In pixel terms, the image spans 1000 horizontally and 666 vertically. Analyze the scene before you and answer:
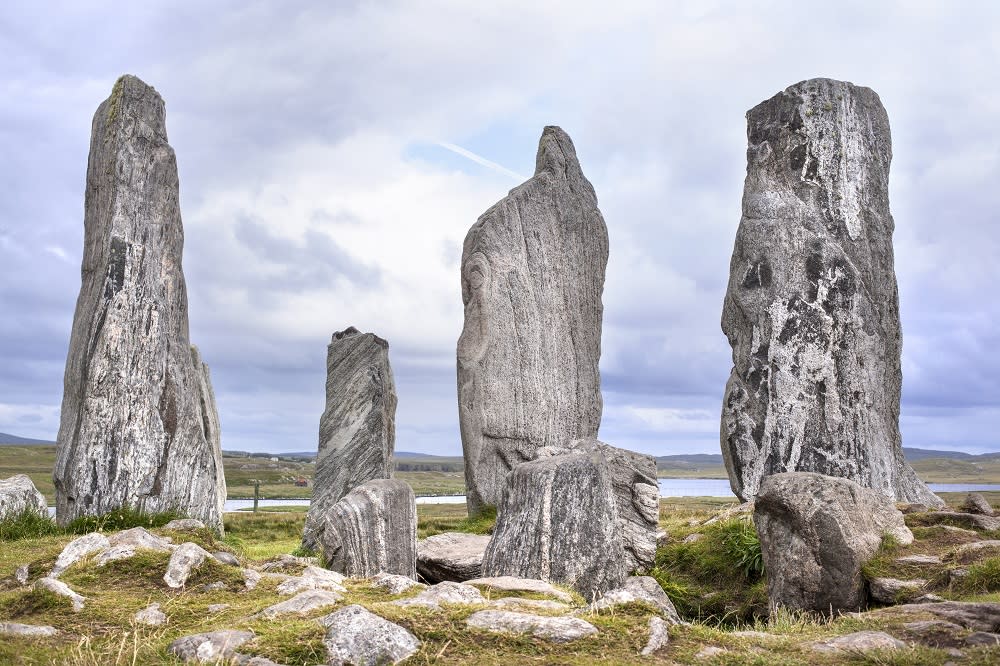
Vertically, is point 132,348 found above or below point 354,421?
above

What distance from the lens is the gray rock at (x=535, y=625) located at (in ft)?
25.6

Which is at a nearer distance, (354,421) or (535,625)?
(535,625)

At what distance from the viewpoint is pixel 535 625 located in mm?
7898

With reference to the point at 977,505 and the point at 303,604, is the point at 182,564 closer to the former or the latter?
the point at 303,604

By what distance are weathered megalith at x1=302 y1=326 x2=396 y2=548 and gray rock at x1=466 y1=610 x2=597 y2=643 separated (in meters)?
11.4

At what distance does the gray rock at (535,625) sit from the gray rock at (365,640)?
0.64 meters

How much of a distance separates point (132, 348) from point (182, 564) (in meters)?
7.46

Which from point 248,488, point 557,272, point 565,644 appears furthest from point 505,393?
point 248,488

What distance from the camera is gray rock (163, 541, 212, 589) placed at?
11117 millimetres

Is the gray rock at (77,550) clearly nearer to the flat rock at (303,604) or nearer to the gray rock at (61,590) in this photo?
the gray rock at (61,590)

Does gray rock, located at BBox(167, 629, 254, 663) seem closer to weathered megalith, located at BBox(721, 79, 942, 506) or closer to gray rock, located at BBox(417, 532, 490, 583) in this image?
gray rock, located at BBox(417, 532, 490, 583)

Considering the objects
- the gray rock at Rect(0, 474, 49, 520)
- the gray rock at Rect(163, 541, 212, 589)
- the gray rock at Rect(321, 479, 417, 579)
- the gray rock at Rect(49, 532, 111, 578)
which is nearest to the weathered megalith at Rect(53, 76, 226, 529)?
the gray rock at Rect(0, 474, 49, 520)

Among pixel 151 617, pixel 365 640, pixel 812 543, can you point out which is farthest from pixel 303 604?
pixel 812 543

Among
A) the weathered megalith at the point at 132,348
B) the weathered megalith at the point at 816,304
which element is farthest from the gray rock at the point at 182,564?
the weathered megalith at the point at 816,304
